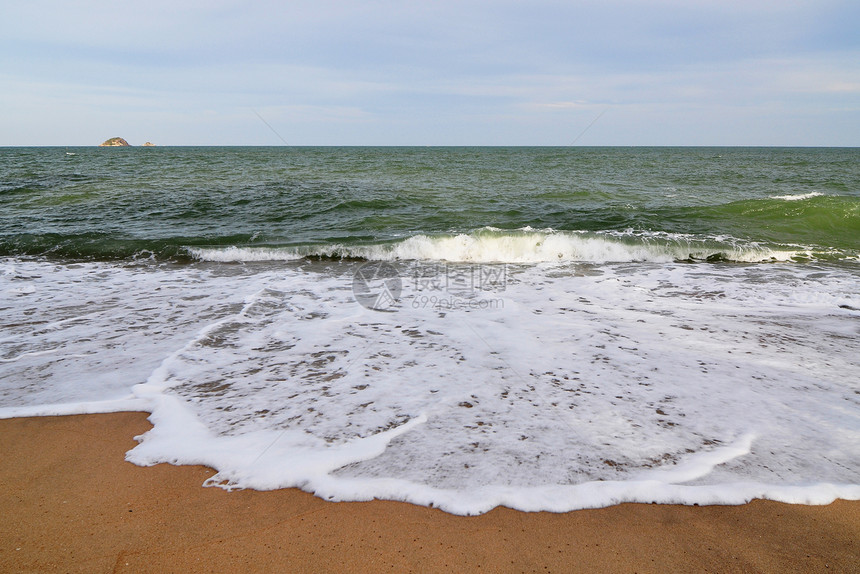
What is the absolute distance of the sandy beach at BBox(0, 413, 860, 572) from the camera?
2.05m

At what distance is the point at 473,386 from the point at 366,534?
1.59m

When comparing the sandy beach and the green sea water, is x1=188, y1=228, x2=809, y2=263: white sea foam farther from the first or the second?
the sandy beach

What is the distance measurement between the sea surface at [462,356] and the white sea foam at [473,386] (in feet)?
0.06

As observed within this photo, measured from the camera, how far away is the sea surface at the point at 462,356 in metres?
2.65

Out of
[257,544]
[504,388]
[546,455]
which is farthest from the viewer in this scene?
[504,388]

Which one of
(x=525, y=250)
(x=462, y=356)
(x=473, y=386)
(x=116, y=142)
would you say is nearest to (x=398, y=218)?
(x=525, y=250)

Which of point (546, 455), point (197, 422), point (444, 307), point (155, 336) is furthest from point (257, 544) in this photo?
point (444, 307)

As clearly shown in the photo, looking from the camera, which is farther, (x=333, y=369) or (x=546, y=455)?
(x=333, y=369)

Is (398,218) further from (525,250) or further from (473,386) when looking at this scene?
(473,386)

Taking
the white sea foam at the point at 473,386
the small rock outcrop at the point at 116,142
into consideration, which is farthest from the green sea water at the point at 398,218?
the small rock outcrop at the point at 116,142

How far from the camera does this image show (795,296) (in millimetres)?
6145

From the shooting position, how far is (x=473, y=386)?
11.9ft

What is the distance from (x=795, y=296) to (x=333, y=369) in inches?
229

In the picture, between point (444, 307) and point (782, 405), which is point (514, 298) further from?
point (782, 405)
